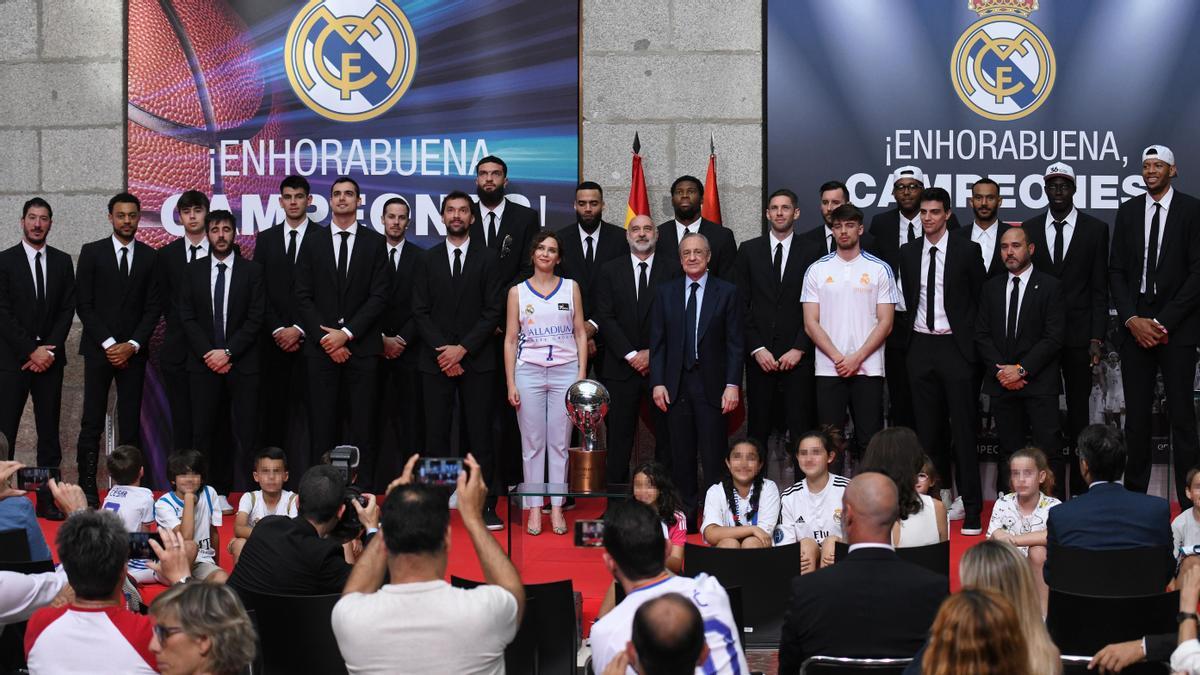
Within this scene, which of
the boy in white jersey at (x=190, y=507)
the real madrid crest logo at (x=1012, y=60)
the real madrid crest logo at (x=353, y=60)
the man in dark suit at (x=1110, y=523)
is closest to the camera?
the man in dark suit at (x=1110, y=523)

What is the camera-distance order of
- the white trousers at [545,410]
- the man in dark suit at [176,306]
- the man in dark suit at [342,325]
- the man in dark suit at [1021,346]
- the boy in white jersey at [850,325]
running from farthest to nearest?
the man in dark suit at [176,306], the man in dark suit at [342,325], the white trousers at [545,410], the boy in white jersey at [850,325], the man in dark suit at [1021,346]

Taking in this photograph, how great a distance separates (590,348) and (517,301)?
0.60 metres

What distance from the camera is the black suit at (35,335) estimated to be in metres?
8.22

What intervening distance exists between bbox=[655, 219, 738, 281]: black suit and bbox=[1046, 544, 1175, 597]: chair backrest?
12.0 feet

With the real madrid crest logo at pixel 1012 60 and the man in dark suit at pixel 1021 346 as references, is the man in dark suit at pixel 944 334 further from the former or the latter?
the real madrid crest logo at pixel 1012 60

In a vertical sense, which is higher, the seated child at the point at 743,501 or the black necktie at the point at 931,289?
the black necktie at the point at 931,289

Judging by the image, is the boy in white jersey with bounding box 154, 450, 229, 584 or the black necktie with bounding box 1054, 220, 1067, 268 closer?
the boy in white jersey with bounding box 154, 450, 229, 584

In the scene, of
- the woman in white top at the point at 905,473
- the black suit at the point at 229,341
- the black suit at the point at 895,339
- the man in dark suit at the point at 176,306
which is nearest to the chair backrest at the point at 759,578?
the woman in white top at the point at 905,473

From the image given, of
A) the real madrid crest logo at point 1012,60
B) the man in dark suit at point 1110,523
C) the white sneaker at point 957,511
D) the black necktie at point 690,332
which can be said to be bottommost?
the white sneaker at point 957,511

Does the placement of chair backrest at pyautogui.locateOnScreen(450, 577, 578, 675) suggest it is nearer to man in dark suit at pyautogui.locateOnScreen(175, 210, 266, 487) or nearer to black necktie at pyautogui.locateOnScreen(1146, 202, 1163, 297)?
man in dark suit at pyautogui.locateOnScreen(175, 210, 266, 487)

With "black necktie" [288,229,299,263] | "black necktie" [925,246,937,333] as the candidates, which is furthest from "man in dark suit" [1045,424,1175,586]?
"black necktie" [288,229,299,263]

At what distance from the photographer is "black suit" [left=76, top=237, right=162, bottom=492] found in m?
8.29

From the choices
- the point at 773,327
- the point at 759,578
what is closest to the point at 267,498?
the point at 759,578

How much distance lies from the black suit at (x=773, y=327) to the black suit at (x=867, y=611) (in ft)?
14.0
